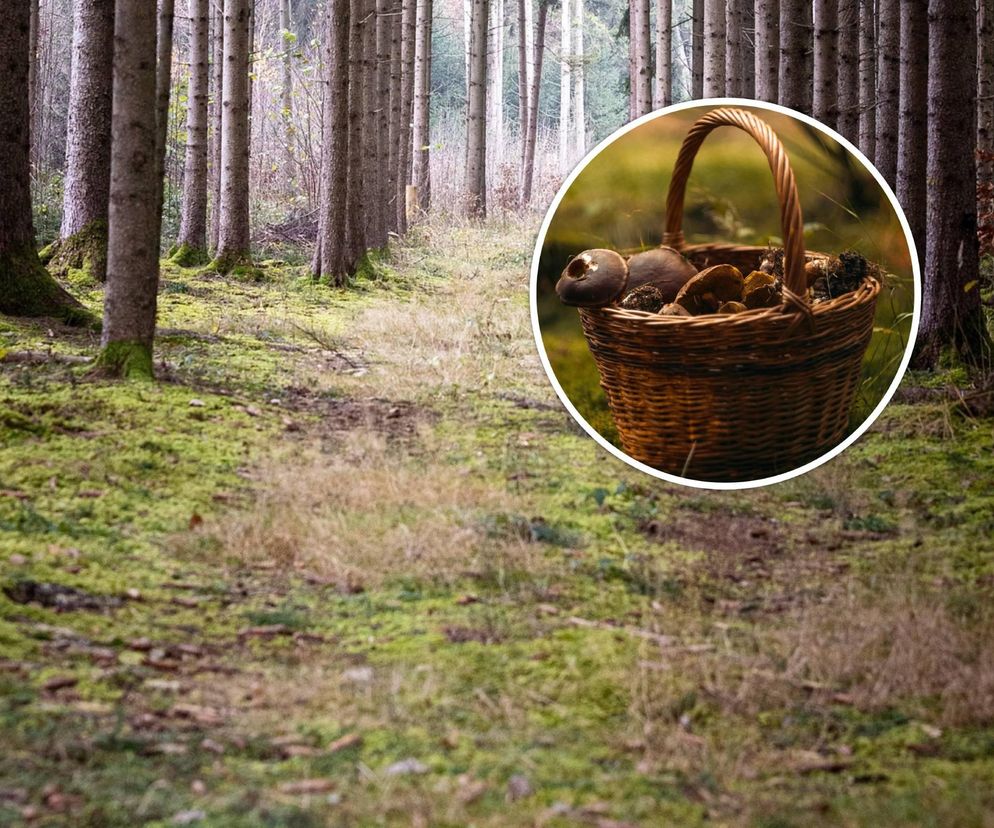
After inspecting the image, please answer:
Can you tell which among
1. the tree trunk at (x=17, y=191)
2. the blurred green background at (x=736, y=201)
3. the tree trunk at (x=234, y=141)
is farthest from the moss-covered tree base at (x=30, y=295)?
the blurred green background at (x=736, y=201)

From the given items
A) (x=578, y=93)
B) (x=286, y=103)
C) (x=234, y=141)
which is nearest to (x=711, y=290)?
(x=234, y=141)

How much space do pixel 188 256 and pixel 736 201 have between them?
1150cm

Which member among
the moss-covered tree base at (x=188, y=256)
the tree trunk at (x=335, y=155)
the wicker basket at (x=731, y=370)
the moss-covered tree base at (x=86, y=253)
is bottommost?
the wicker basket at (x=731, y=370)

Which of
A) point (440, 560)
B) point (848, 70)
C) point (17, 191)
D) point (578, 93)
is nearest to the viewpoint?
point (440, 560)

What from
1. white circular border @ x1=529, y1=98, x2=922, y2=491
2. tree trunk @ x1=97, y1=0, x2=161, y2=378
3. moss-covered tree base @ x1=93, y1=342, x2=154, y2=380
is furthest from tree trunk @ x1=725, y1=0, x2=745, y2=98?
white circular border @ x1=529, y1=98, x2=922, y2=491

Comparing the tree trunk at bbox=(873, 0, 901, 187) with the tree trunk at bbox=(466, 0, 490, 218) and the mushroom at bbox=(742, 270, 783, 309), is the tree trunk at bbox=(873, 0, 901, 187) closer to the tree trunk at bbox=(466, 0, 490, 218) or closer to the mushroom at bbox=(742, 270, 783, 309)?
the mushroom at bbox=(742, 270, 783, 309)

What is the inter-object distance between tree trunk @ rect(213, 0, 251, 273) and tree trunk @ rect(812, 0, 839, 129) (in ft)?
20.5

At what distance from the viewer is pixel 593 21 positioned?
56562 millimetres

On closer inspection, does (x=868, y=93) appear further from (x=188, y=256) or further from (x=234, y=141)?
(x=188, y=256)

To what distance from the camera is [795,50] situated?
999 centimetres

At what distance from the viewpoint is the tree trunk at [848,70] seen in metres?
11.7

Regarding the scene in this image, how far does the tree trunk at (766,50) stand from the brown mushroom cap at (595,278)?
8780 millimetres

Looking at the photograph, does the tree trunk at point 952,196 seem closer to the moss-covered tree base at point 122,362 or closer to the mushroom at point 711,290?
the mushroom at point 711,290

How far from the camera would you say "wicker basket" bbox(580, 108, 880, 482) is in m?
4.35
